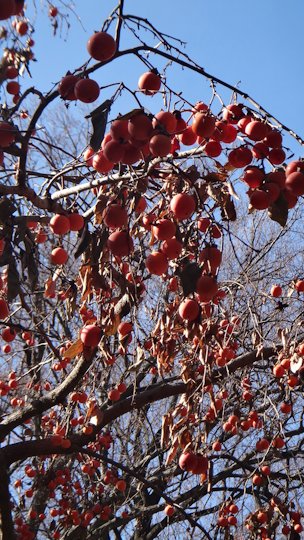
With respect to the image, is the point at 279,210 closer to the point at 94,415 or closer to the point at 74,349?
the point at 74,349

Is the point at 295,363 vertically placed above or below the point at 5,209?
below

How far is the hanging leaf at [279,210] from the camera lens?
149 centimetres

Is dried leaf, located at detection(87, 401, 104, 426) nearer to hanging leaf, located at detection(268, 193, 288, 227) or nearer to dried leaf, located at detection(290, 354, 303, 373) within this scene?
dried leaf, located at detection(290, 354, 303, 373)

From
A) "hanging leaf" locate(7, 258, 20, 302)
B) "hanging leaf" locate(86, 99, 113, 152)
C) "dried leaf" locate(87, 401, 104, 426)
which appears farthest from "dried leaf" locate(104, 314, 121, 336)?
"dried leaf" locate(87, 401, 104, 426)

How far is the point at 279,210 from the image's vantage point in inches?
59.3

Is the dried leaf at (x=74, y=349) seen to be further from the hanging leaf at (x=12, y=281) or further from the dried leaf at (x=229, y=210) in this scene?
the dried leaf at (x=229, y=210)

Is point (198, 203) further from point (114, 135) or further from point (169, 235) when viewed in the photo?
point (114, 135)

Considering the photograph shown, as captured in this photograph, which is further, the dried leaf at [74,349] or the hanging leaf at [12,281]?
the dried leaf at [74,349]

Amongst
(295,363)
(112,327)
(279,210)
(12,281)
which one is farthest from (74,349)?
(295,363)

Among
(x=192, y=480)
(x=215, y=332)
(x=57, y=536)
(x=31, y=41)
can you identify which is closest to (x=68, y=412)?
(x=215, y=332)

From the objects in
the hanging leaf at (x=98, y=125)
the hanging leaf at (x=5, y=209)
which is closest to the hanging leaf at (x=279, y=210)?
the hanging leaf at (x=98, y=125)

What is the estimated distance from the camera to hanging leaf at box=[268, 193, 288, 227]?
58.6 inches

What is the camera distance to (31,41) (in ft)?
9.52

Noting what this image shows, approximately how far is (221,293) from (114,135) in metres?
1.68
